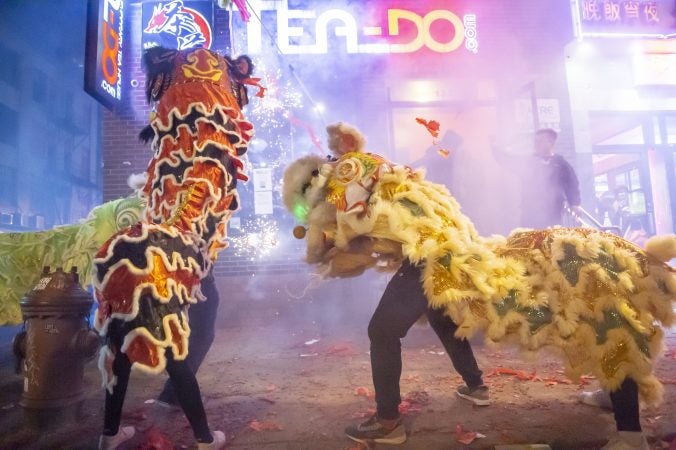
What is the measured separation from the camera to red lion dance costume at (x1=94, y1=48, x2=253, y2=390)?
205 centimetres

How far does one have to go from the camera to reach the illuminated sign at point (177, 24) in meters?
7.03

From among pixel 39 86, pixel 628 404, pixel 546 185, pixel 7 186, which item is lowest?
pixel 628 404

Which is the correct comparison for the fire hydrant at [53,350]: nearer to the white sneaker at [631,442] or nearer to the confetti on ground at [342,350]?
the confetti on ground at [342,350]

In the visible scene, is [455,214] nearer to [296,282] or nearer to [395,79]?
[296,282]

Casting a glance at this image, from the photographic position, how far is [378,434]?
2494mm

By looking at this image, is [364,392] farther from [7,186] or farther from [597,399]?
[7,186]

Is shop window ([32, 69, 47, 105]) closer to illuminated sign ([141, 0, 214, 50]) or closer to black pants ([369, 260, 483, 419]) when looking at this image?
illuminated sign ([141, 0, 214, 50])

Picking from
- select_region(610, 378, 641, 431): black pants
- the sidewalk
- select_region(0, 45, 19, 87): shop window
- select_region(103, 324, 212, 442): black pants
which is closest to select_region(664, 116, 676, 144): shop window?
the sidewalk

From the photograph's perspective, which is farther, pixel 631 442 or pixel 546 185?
pixel 546 185

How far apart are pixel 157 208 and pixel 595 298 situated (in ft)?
8.41

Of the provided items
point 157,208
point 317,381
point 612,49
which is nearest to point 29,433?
point 157,208

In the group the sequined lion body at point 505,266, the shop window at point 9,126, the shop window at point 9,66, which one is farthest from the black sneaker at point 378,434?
the shop window at point 9,66

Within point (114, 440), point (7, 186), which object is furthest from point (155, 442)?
point (7, 186)

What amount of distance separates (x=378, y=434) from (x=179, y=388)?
1218 millimetres
